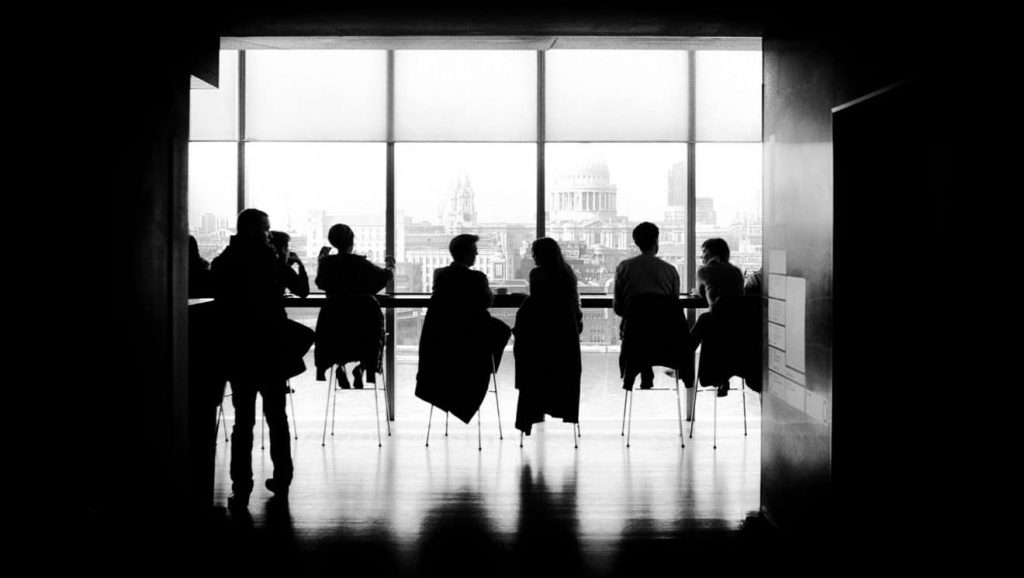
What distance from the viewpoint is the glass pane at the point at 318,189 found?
22.5 feet

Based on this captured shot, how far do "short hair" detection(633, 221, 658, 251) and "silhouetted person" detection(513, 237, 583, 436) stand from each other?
555 millimetres

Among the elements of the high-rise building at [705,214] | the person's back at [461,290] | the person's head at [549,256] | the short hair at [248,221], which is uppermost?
the high-rise building at [705,214]

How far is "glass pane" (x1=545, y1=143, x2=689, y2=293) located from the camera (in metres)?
6.87

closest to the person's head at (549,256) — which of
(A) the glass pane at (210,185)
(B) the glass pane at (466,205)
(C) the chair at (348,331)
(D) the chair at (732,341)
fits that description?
(D) the chair at (732,341)

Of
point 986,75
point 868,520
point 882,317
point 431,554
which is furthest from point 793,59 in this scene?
point 431,554

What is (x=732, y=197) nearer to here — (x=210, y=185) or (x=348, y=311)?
(x=348, y=311)

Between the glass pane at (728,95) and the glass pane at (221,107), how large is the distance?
3353 mm

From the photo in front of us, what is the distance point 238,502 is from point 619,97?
4.10 metres

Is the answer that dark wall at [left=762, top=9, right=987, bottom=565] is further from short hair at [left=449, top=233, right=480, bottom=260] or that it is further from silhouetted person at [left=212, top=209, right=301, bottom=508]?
short hair at [left=449, top=233, right=480, bottom=260]

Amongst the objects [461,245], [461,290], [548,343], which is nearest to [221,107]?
[461,245]

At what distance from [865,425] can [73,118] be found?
8.57 ft

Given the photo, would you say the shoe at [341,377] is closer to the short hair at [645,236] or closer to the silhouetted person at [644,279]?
the silhouetted person at [644,279]

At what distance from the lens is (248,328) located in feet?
13.4

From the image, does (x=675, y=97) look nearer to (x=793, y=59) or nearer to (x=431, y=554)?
(x=793, y=59)
